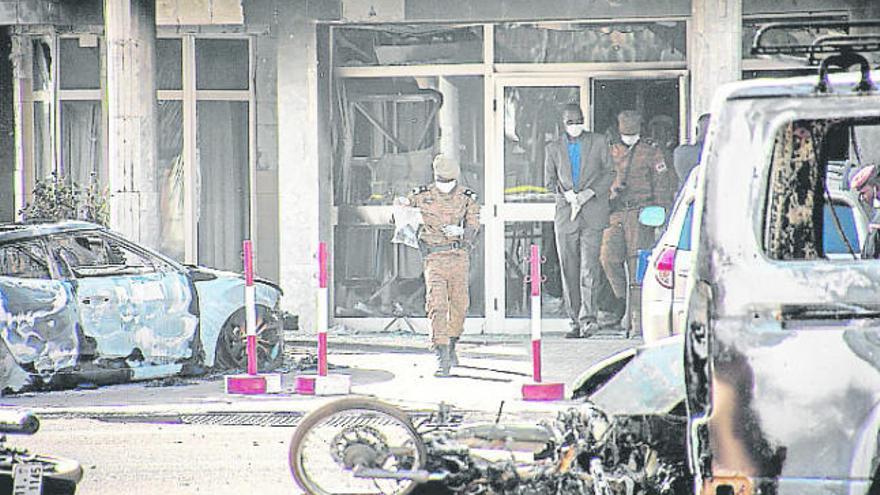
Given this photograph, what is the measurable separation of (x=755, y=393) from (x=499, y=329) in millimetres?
12273

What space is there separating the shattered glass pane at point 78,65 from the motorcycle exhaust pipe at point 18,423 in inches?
508

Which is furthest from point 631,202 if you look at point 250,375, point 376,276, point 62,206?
point 62,206

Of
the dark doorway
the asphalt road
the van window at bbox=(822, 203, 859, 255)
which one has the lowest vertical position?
the asphalt road

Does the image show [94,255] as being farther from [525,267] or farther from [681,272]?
[525,267]

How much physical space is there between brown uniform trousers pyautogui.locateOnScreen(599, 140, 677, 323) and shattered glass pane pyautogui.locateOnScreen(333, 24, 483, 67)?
208cm

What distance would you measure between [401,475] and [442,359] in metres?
7.20

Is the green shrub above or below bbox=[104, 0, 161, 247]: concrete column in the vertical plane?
below

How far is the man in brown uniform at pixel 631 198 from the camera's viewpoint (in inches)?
693

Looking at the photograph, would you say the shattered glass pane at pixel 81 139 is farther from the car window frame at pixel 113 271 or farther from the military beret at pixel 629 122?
the military beret at pixel 629 122

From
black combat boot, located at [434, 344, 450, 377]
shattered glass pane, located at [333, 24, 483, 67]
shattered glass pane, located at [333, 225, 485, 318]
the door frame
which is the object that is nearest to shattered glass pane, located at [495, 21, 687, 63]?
the door frame

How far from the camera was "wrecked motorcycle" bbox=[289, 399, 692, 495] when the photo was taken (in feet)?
22.7

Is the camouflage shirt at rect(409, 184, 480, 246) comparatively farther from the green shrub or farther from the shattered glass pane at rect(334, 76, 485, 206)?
the green shrub

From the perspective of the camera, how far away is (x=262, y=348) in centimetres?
1486

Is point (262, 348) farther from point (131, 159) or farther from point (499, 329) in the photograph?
point (499, 329)
